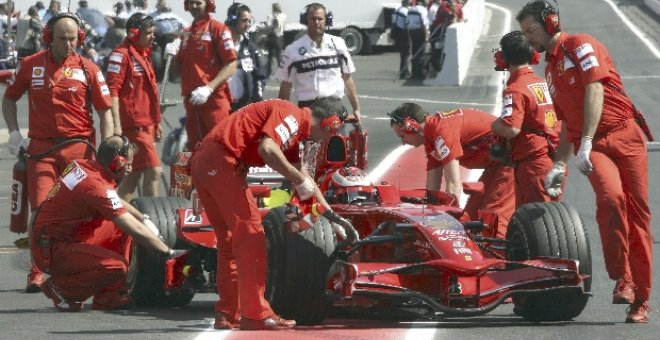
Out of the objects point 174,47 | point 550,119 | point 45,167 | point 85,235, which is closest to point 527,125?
point 550,119

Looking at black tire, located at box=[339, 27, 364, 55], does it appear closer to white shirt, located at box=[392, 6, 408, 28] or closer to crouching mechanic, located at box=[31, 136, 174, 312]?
white shirt, located at box=[392, 6, 408, 28]

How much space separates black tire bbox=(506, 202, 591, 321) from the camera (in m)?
10.6

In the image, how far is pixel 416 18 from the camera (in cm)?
3591

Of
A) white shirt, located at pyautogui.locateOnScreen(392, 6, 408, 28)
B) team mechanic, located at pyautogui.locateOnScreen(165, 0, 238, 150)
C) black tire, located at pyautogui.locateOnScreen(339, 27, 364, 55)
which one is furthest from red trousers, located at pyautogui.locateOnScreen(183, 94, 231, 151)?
black tire, located at pyautogui.locateOnScreen(339, 27, 364, 55)

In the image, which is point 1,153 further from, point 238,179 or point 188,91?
point 238,179

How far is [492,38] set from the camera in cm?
4425

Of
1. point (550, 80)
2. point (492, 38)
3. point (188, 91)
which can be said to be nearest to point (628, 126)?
point (550, 80)

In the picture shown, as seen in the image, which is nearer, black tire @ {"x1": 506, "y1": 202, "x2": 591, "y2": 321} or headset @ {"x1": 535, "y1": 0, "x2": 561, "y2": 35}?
black tire @ {"x1": 506, "y1": 202, "x2": 591, "y2": 321}

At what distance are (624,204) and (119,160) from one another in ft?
10.9

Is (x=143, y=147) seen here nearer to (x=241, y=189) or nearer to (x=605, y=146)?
(x=241, y=189)

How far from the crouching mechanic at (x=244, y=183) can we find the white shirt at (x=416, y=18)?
25208 millimetres

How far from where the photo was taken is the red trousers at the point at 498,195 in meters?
12.6

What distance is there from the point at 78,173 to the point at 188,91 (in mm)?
4358

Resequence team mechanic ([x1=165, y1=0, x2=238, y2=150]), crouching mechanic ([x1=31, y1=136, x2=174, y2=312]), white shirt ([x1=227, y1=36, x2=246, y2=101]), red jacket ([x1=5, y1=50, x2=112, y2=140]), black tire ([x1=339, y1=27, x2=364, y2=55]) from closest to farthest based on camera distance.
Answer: crouching mechanic ([x1=31, y1=136, x2=174, y2=312]) < red jacket ([x1=5, y1=50, x2=112, y2=140]) < team mechanic ([x1=165, y1=0, x2=238, y2=150]) < white shirt ([x1=227, y1=36, x2=246, y2=101]) < black tire ([x1=339, y1=27, x2=364, y2=55])
